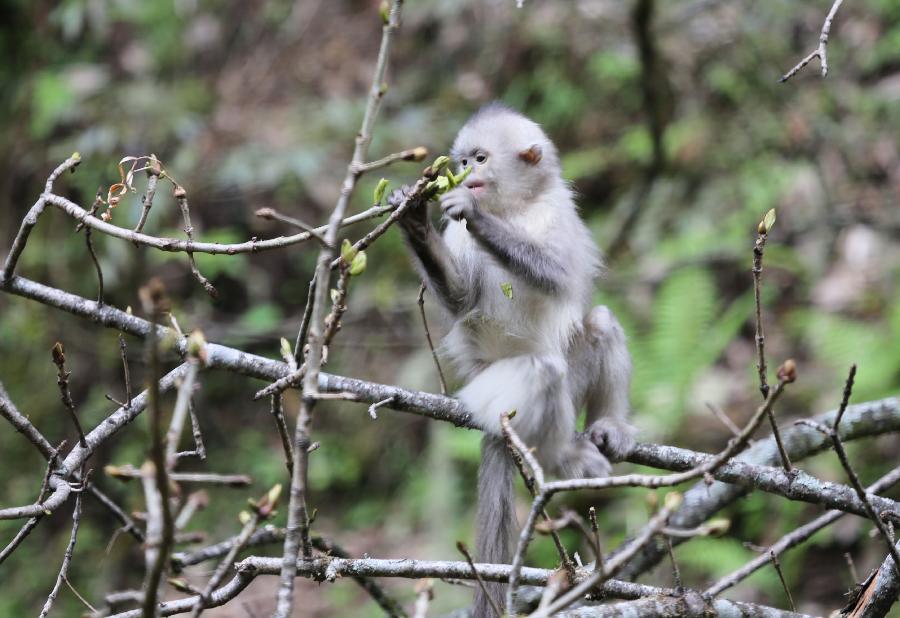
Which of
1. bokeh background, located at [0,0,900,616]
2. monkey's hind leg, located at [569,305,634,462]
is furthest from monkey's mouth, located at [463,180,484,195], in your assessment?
bokeh background, located at [0,0,900,616]

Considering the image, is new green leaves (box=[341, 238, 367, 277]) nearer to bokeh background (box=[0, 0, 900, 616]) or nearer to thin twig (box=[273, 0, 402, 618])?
thin twig (box=[273, 0, 402, 618])

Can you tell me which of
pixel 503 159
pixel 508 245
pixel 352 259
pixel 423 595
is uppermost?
pixel 503 159

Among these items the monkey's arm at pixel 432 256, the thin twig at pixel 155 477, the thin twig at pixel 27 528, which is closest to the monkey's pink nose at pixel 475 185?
the monkey's arm at pixel 432 256

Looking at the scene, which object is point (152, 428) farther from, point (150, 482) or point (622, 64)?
point (622, 64)

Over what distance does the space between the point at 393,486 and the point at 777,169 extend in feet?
14.5

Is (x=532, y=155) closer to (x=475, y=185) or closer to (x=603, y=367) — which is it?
(x=475, y=185)

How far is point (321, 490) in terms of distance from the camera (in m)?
8.34

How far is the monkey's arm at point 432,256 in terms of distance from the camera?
3.68m

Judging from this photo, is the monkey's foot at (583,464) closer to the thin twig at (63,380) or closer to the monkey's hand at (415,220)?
the monkey's hand at (415,220)

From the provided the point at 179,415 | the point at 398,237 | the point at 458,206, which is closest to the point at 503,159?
the point at 458,206

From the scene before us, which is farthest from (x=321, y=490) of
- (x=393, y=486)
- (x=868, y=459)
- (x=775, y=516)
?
(x=868, y=459)

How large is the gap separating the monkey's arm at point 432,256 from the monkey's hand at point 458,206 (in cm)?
9

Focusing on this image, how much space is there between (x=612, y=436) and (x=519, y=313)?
703 millimetres

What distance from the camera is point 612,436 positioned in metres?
4.32
